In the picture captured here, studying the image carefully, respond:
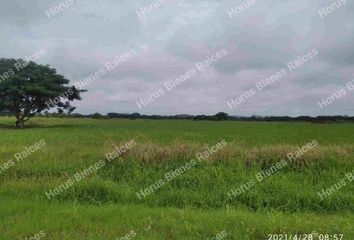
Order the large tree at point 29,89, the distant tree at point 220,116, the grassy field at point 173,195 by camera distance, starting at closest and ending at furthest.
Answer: the grassy field at point 173,195 < the large tree at point 29,89 < the distant tree at point 220,116

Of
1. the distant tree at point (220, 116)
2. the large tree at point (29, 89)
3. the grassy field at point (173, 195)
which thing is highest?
the large tree at point (29, 89)

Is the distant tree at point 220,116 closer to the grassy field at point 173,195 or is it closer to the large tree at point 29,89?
the large tree at point 29,89

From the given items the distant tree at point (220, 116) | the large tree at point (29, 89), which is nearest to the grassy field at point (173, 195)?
the large tree at point (29, 89)

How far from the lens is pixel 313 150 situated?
13352 millimetres

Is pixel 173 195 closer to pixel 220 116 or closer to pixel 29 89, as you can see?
pixel 29 89

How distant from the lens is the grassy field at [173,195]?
7.11 metres

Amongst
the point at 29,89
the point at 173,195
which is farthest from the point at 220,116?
the point at 173,195

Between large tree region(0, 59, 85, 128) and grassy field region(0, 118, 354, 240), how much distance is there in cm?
3398

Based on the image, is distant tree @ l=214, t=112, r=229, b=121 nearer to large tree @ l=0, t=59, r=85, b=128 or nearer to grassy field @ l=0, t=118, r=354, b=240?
large tree @ l=0, t=59, r=85, b=128

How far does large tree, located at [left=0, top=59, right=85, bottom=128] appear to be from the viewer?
4791cm

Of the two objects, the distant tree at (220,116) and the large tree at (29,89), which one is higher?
the large tree at (29,89)

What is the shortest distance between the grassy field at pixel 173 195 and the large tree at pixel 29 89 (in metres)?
34.0

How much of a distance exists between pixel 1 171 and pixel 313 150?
10.2m

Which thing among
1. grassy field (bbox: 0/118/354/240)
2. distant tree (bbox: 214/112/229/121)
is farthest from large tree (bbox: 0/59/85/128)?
distant tree (bbox: 214/112/229/121)
